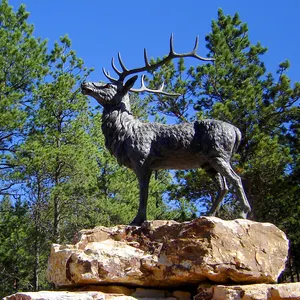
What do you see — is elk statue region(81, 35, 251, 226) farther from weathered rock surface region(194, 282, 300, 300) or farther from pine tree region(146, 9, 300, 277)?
pine tree region(146, 9, 300, 277)

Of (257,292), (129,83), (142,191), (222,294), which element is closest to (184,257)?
(222,294)

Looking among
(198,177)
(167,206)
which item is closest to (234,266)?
(198,177)

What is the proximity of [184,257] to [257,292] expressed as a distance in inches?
36.5

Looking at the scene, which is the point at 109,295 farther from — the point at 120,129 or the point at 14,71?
the point at 14,71

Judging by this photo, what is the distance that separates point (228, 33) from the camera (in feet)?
57.4

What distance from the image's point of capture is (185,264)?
20.5ft

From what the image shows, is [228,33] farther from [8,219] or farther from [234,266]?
[234,266]

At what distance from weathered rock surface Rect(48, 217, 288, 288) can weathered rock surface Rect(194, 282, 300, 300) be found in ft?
0.56

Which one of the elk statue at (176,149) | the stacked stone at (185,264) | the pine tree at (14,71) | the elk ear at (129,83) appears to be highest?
the pine tree at (14,71)

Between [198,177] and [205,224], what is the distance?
354 inches

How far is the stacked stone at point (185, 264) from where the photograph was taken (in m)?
6.16

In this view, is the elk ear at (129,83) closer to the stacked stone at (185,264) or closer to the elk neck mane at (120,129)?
the elk neck mane at (120,129)

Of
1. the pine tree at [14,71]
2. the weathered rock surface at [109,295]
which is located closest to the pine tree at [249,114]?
the pine tree at [14,71]

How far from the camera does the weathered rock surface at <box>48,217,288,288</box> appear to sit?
6211 millimetres
